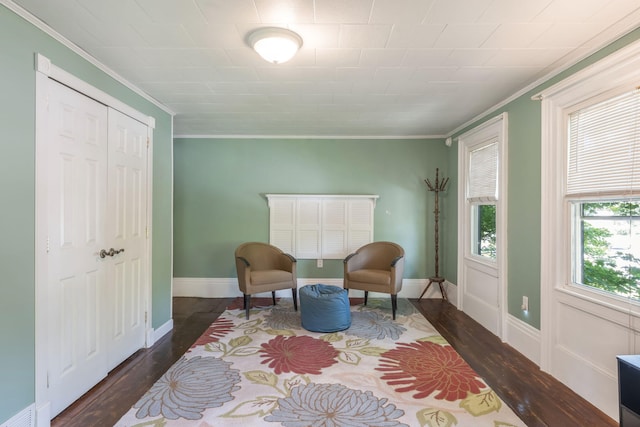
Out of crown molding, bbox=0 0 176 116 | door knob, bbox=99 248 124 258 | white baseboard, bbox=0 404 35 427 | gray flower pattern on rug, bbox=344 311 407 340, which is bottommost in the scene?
A: gray flower pattern on rug, bbox=344 311 407 340

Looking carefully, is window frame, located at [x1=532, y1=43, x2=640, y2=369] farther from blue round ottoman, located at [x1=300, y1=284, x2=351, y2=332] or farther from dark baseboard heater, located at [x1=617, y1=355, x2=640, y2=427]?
blue round ottoman, located at [x1=300, y1=284, x2=351, y2=332]

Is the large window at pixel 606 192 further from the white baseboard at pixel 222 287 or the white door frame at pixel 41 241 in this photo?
the white door frame at pixel 41 241

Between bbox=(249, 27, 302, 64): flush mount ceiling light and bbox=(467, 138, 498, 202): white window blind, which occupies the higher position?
bbox=(249, 27, 302, 64): flush mount ceiling light

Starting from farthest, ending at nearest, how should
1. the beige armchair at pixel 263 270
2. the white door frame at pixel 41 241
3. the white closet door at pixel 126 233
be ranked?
the beige armchair at pixel 263 270 < the white closet door at pixel 126 233 < the white door frame at pixel 41 241

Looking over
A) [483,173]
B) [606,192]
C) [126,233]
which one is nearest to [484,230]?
[483,173]

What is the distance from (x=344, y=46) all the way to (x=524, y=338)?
9.49 ft

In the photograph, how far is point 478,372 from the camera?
2447 millimetres

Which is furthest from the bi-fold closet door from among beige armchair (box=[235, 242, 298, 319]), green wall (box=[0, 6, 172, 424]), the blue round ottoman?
the blue round ottoman

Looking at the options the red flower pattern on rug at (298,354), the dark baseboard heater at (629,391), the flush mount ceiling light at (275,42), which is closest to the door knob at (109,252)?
the red flower pattern on rug at (298,354)

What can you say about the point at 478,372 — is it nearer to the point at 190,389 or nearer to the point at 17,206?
the point at 190,389

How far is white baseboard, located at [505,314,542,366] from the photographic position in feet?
8.45

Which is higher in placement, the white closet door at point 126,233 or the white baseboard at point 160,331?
the white closet door at point 126,233

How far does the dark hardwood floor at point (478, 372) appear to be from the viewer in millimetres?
1919

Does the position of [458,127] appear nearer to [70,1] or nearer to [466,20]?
[466,20]
